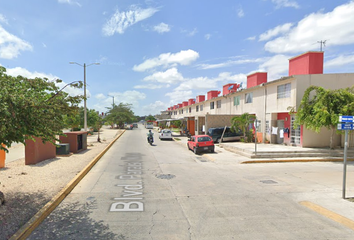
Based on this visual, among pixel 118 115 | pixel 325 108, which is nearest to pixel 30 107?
pixel 325 108

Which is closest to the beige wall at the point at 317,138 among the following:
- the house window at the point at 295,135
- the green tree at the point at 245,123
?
the house window at the point at 295,135

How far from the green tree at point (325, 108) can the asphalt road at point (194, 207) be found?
14.2 feet

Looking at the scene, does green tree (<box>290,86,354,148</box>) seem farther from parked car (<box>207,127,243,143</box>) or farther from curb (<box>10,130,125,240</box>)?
curb (<box>10,130,125,240</box>)

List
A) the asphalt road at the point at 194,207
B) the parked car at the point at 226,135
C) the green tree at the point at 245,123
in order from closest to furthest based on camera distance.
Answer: the asphalt road at the point at 194,207, the green tree at the point at 245,123, the parked car at the point at 226,135

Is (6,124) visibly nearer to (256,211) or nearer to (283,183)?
(256,211)

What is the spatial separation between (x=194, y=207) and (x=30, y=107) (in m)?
4.68

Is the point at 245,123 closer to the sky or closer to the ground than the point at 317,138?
closer to the sky

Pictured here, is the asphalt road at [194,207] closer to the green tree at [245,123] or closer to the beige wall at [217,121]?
the green tree at [245,123]

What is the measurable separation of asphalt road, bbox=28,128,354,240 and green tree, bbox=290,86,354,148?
14.2ft

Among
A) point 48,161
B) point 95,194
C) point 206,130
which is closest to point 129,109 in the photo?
point 206,130

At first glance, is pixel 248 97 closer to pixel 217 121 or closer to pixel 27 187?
pixel 217 121

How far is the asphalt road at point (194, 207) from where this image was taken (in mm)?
4727

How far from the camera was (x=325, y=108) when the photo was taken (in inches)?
553

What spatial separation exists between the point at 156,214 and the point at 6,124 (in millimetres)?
3867
